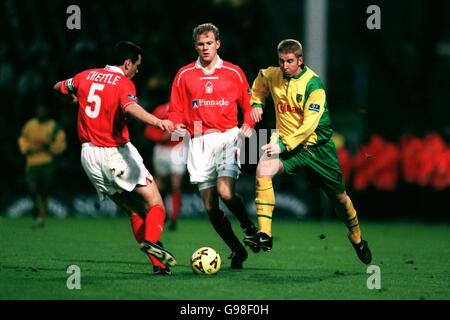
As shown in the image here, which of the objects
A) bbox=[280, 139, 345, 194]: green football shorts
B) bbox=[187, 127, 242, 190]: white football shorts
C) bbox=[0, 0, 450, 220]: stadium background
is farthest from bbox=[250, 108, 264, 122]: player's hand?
bbox=[0, 0, 450, 220]: stadium background

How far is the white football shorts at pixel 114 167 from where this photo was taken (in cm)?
953

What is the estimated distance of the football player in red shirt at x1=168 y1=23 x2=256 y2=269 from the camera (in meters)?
9.97

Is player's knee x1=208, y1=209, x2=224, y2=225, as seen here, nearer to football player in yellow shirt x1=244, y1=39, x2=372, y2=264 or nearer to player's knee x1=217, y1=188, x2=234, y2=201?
player's knee x1=217, y1=188, x2=234, y2=201

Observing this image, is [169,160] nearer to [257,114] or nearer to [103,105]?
[257,114]

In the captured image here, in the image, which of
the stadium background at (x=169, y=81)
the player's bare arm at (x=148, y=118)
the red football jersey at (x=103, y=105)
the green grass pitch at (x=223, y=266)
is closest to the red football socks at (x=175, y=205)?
the green grass pitch at (x=223, y=266)

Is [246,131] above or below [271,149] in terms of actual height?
above

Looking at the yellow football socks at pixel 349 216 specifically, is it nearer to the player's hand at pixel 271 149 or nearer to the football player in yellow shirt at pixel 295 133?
the football player in yellow shirt at pixel 295 133

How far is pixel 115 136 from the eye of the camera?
9625 mm

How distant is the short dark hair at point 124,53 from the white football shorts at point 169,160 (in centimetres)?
725

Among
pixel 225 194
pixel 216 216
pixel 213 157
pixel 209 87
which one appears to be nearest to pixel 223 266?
pixel 216 216

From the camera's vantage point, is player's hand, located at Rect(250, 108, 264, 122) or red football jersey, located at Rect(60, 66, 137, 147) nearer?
red football jersey, located at Rect(60, 66, 137, 147)

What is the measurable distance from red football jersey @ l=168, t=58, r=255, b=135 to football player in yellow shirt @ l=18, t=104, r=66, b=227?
7.22 m

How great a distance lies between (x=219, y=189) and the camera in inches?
390

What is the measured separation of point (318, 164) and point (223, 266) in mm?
1470
